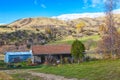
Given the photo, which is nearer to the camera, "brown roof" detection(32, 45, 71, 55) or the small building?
"brown roof" detection(32, 45, 71, 55)

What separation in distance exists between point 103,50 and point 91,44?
57.3 metres

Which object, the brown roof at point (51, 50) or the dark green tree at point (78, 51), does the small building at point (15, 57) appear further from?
the dark green tree at point (78, 51)

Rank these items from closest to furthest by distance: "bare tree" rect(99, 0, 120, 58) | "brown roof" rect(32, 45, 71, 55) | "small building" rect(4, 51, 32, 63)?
"bare tree" rect(99, 0, 120, 58) → "brown roof" rect(32, 45, 71, 55) → "small building" rect(4, 51, 32, 63)

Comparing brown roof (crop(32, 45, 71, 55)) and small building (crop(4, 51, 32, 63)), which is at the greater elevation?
brown roof (crop(32, 45, 71, 55))

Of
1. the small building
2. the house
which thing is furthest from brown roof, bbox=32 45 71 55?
the small building

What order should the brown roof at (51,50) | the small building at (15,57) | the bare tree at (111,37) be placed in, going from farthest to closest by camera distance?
1. the small building at (15,57)
2. the brown roof at (51,50)
3. the bare tree at (111,37)

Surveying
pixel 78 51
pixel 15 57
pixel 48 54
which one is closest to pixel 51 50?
pixel 48 54

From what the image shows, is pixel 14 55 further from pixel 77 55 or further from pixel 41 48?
pixel 77 55

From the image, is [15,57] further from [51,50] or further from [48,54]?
[48,54]

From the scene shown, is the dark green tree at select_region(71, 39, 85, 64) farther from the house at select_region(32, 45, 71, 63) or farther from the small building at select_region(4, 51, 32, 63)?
the small building at select_region(4, 51, 32, 63)

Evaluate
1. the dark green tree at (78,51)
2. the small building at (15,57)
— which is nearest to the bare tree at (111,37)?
the dark green tree at (78,51)

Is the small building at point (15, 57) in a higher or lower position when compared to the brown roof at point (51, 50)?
lower

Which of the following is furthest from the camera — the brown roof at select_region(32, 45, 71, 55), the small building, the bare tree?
the small building

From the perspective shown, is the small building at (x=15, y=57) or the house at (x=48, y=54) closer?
the house at (x=48, y=54)
